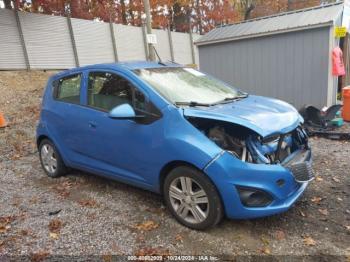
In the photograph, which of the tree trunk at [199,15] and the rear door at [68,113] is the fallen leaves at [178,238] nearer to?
the rear door at [68,113]

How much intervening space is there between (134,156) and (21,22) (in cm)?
1104

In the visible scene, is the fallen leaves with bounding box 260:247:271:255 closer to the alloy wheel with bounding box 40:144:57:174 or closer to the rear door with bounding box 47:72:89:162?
the rear door with bounding box 47:72:89:162

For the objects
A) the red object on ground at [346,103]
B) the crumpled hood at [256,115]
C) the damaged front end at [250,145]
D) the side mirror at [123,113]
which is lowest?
the red object on ground at [346,103]

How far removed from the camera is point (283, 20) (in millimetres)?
9609

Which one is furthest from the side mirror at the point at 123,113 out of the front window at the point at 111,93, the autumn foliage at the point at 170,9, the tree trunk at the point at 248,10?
the tree trunk at the point at 248,10

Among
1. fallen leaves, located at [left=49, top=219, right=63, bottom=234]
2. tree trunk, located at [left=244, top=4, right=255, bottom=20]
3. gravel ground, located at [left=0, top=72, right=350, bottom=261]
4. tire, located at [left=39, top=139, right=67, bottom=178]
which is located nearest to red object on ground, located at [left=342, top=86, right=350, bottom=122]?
gravel ground, located at [left=0, top=72, right=350, bottom=261]

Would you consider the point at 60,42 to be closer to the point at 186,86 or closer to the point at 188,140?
the point at 186,86

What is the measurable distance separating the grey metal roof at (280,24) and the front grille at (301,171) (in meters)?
6.10

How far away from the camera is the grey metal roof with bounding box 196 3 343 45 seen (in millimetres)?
8578

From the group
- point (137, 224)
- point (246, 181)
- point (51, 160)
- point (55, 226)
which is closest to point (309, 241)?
point (246, 181)

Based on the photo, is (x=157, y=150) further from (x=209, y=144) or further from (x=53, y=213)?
(x=53, y=213)

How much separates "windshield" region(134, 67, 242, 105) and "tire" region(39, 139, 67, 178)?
80.5 inches

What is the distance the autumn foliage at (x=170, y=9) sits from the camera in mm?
17823

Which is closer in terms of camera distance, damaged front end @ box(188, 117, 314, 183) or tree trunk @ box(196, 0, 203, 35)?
damaged front end @ box(188, 117, 314, 183)
